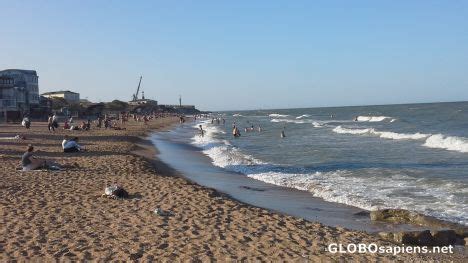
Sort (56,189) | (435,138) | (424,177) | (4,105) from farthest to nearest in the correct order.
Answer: (4,105)
(435,138)
(424,177)
(56,189)

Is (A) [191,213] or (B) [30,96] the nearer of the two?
(A) [191,213]

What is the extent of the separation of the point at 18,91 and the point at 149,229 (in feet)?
228

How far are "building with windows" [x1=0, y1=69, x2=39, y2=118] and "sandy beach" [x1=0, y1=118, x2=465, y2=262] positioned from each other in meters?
47.8

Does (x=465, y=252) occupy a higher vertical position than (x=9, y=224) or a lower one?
lower

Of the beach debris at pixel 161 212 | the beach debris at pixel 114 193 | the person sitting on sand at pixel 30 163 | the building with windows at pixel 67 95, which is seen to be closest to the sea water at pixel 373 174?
the beach debris at pixel 161 212

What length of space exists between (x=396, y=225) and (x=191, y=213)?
14.5 ft

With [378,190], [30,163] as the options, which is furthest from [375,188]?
[30,163]

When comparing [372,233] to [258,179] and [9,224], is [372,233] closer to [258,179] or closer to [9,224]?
[9,224]

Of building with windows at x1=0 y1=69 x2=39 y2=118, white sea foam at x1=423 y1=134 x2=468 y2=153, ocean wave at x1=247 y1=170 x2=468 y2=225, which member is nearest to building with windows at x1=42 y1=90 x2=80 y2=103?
building with windows at x1=0 y1=69 x2=39 y2=118

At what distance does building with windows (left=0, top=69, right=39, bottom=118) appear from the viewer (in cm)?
6419

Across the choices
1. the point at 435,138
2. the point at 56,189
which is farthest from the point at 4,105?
the point at 56,189

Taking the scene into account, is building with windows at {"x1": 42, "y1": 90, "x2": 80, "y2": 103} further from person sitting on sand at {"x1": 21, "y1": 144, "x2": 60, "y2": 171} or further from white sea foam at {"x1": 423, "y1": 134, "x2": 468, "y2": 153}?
person sitting on sand at {"x1": 21, "y1": 144, "x2": 60, "y2": 171}

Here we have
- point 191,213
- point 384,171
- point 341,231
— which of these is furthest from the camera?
point 384,171

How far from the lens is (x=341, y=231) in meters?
9.02
